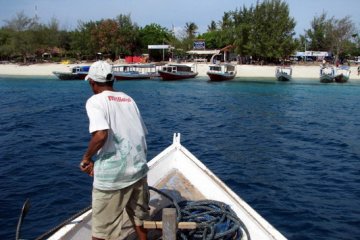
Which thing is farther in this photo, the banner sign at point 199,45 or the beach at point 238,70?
the banner sign at point 199,45

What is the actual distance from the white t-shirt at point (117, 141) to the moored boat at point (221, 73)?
53.6m

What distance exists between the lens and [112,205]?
4.29 m

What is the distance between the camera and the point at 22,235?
8.47 meters

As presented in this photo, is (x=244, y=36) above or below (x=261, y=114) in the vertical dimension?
above

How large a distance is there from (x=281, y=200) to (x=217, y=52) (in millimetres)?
69217

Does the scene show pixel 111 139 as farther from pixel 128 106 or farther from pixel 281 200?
pixel 281 200

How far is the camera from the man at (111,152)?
158 inches

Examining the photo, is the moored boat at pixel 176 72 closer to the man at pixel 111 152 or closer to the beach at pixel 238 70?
the beach at pixel 238 70

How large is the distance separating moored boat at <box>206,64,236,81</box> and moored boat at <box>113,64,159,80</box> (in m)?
8.78

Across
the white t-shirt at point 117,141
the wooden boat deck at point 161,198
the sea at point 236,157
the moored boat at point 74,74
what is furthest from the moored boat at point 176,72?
the white t-shirt at point 117,141

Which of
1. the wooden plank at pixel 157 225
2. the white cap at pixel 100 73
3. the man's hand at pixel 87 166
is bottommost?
the wooden plank at pixel 157 225

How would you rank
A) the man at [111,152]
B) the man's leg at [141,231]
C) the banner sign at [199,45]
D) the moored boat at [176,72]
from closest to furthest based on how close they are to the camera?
1. the man at [111,152]
2. the man's leg at [141,231]
3. the moored boat at [176,72]
4. the banner sign at [199,45]

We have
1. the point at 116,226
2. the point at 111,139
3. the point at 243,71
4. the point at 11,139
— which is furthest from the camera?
the point at 243,71

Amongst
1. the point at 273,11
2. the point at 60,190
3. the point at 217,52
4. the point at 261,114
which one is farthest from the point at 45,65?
the point at 60,190
